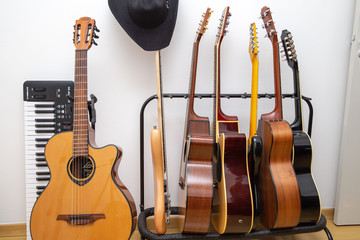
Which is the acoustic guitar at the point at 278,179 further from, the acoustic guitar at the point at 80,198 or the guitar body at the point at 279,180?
the acoustic guitar at the point at 80,198

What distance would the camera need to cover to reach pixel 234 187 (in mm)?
1125

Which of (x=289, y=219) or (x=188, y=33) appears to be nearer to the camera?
(x=289, y=219)

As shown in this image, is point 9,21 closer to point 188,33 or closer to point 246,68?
point 188,33

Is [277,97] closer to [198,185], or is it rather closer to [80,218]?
[198,185]

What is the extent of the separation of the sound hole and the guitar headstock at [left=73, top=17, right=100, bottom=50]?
50 cm

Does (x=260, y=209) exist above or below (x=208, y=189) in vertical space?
below

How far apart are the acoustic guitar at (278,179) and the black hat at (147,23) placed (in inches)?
25.4

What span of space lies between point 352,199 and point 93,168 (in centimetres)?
151

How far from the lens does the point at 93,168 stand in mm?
1105

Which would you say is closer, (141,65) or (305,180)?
(305,180)

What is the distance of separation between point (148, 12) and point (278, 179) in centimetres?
96

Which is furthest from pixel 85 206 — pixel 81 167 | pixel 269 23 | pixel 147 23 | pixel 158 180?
pixel 269 23

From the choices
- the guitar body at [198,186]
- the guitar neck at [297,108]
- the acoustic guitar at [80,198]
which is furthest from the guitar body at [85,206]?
the guitar neck at [297,108]

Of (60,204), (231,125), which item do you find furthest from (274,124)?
(60,204)
